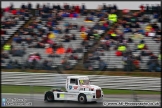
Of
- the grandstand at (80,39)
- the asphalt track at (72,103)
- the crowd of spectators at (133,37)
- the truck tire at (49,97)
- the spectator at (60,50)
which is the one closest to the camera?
the asphalt track at (72,103)

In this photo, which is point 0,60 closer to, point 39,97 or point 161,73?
point 39,97

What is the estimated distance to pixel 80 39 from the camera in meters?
24.8

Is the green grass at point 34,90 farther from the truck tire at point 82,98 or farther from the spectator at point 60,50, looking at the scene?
the truck tire at point 82,98

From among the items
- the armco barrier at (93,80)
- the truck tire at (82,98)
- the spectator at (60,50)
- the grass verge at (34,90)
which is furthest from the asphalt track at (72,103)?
the spectator at (60,50)

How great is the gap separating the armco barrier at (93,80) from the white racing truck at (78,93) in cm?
241

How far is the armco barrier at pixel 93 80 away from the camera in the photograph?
2067 cm

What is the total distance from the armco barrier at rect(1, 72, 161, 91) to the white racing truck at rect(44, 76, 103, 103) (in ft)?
7.91

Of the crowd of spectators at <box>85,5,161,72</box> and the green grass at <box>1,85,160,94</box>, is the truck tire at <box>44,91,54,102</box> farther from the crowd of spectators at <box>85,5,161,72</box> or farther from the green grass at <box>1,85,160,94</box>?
the crowd of spectators at <box>85,5,161,72</box>

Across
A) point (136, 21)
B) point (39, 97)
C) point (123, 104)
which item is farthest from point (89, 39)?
point (123, 104)

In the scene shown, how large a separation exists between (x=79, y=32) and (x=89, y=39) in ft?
4.24

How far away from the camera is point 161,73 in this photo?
20.7m

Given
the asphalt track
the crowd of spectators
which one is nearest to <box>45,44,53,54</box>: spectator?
the crowd of spectators

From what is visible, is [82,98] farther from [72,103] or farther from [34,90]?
[34,90]

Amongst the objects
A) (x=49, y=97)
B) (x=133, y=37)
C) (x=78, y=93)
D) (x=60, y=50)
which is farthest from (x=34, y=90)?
(x=133, y=37)
